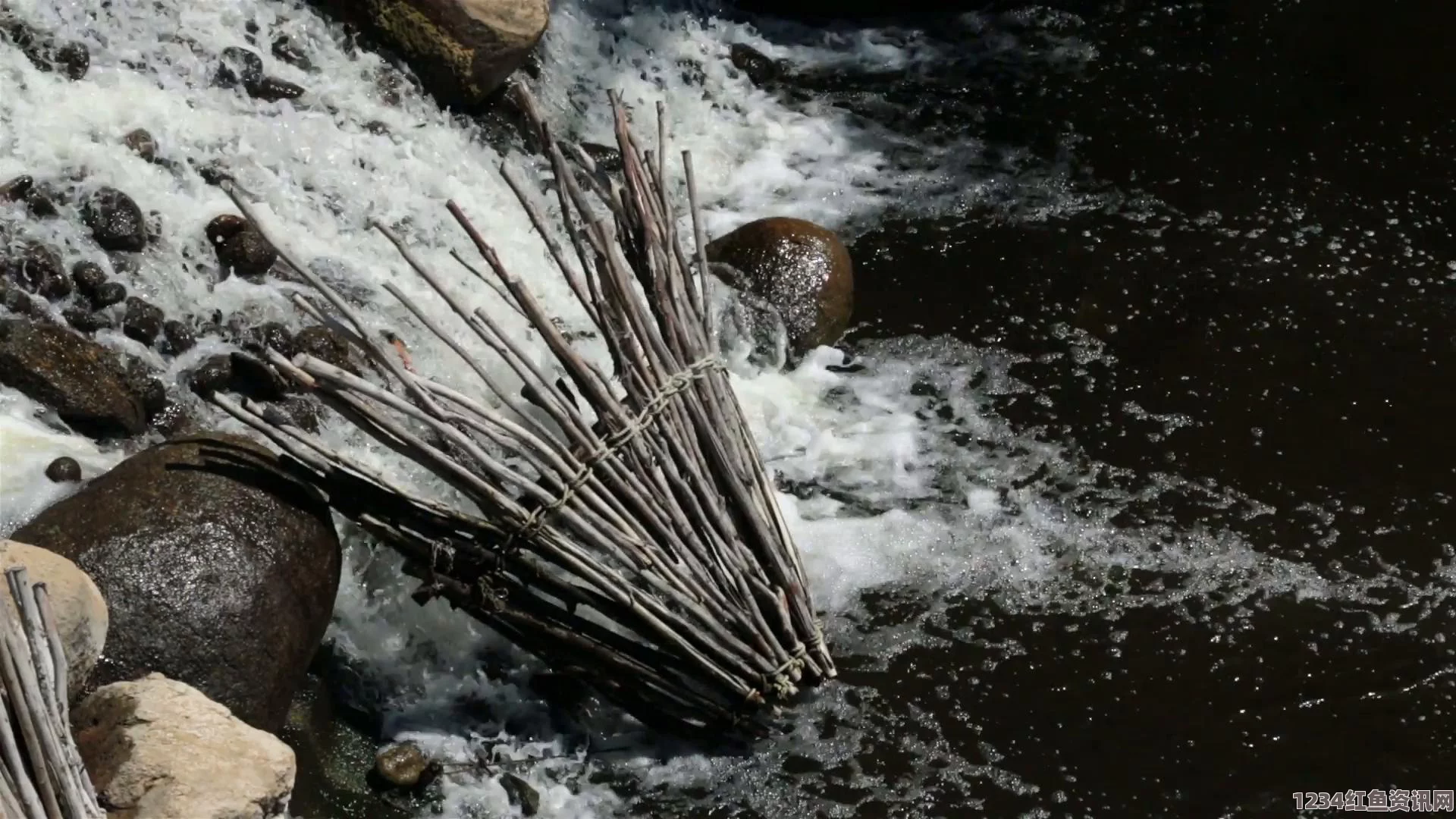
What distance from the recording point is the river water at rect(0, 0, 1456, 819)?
376 centimetres

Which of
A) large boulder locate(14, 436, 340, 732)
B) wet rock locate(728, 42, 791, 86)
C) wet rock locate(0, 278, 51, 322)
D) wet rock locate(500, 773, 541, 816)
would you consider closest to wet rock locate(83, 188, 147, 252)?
wet rock locate(0, 278, 51, 322)

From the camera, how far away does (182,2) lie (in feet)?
17.5

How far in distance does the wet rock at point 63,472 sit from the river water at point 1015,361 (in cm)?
8

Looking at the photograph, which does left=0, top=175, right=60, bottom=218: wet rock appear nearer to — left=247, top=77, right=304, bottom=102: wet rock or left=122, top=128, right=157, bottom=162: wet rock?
left=122, top=128, right=157, bottom=162: wet rock

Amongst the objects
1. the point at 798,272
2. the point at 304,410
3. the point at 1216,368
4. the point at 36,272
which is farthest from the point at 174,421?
the point at 1216,368

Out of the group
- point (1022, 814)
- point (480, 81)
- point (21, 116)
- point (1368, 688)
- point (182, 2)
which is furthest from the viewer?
point (480, 81)

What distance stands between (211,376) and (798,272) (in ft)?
7.29

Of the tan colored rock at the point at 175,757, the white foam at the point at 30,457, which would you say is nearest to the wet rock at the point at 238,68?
the white foam at the point at 30,457

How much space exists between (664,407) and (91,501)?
155cm

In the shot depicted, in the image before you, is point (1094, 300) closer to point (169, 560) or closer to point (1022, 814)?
point (1022, 814)

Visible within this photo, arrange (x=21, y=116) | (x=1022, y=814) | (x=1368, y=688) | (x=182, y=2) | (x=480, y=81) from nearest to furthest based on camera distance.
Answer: (x=1022, y=814)
(x=1368, y=688)
(x=21, y=116)
(x=182, y=2)
(x=480, y=81)

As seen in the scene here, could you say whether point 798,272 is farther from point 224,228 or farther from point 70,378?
point 70,378

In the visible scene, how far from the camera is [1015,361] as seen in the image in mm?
5164

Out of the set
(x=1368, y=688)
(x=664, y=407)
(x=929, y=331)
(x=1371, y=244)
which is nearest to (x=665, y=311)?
(x=664, y=407)
